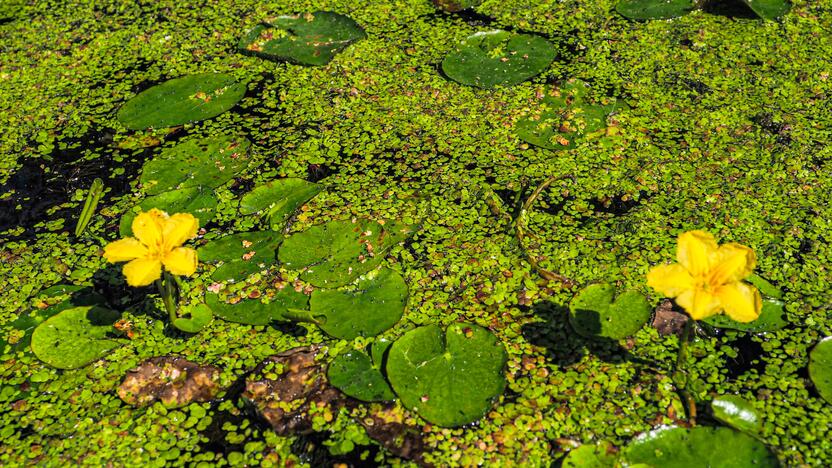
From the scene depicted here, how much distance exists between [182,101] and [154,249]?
1129mm

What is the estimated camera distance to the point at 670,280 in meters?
1.61

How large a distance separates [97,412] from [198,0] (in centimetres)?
216

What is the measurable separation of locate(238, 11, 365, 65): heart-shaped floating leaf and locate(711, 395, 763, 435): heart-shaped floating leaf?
6.32 feet

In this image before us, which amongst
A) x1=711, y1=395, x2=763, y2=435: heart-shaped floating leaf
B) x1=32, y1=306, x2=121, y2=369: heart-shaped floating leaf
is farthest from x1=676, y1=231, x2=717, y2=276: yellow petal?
x1=32, y1=306, x2=121, y2=369: heart-shaped floating leaf

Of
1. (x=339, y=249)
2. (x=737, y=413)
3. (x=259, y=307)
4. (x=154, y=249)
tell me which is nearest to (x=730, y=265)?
(x=737, y=413)

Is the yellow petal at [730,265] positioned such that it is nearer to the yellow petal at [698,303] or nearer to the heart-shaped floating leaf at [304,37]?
the yellow petal at [698,303]

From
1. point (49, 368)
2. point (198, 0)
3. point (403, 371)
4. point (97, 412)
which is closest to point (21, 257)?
point (49, 368)

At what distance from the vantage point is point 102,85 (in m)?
2.98

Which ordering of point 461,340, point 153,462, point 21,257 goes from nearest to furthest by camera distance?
point 153,462 < point 461,340 < point 21,257

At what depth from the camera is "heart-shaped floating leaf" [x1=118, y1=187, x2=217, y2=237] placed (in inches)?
93.1

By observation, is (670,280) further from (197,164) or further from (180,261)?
(197,164)

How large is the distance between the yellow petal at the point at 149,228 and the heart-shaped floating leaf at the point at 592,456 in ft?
3.49

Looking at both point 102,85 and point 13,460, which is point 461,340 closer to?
point 13,460

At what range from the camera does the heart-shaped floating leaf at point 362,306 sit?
199 centimetres
